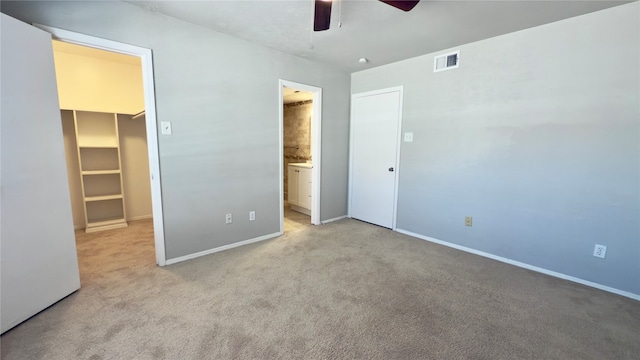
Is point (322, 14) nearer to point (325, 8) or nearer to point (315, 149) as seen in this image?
point (325, 8)

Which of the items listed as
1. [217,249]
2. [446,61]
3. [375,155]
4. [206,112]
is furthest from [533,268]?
[206,112]

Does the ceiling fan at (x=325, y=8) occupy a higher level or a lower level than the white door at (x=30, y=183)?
higher

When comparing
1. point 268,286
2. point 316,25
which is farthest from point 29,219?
point 316,25

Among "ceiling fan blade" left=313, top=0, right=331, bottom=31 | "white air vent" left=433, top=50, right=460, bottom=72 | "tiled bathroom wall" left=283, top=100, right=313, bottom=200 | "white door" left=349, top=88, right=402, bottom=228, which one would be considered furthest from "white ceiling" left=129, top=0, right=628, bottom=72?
"tiled bathroom wall" left=283, top=100, right=313, bottom=200

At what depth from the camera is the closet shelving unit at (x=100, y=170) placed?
354cm

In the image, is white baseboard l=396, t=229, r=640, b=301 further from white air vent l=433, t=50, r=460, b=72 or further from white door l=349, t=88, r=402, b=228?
white air vent l=433, t=50, r=460, b=72

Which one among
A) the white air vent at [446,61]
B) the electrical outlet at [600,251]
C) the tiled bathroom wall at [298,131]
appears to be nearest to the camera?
the electrical outlet at [600,251]

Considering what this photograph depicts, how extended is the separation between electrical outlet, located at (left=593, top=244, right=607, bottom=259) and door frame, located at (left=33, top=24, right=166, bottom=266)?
4.05 metres

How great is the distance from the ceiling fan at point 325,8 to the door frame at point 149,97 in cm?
159

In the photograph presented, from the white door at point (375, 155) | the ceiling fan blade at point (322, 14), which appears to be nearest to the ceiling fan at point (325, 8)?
the ceiling fan blade at point (322, 14)

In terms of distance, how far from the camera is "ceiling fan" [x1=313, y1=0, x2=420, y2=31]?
5.45 feet

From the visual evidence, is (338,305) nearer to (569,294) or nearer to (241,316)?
(241,316)

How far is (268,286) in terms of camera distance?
228cm

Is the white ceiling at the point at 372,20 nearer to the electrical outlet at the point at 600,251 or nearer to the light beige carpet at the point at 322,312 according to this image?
the electrical outlet at the point at 600,251
